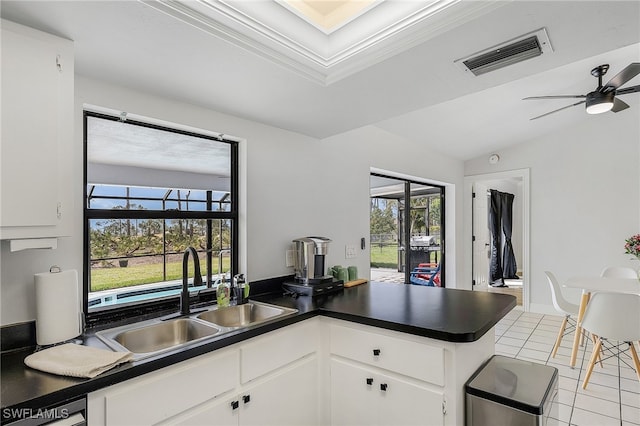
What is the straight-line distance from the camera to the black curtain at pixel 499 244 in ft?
24.8

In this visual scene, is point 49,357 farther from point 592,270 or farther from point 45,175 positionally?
point 592,270

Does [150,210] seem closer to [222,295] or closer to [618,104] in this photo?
[222,295]

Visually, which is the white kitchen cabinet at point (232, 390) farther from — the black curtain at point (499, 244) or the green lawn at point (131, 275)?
the black curtain at point (499, 244)

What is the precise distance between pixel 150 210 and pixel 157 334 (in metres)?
0.68

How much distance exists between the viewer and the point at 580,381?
2.84 metres

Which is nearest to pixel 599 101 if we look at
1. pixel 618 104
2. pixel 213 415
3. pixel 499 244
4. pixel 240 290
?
pixel 618 104

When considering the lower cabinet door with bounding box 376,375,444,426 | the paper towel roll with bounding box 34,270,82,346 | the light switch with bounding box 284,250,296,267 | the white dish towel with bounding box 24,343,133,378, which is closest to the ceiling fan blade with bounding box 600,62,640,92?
the lower cabinet door with bounding box 376,375,444,426

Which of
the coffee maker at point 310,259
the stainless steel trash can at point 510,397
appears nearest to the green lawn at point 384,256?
the coffee maker at point 310,259

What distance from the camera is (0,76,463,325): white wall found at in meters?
1.50

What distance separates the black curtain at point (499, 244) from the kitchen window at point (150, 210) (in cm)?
679

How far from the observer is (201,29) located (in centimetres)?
133

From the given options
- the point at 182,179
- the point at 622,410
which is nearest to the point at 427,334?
the point at 182,179

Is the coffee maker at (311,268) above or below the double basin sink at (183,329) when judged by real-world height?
above

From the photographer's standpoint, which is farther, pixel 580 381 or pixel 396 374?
pixel 580 381
